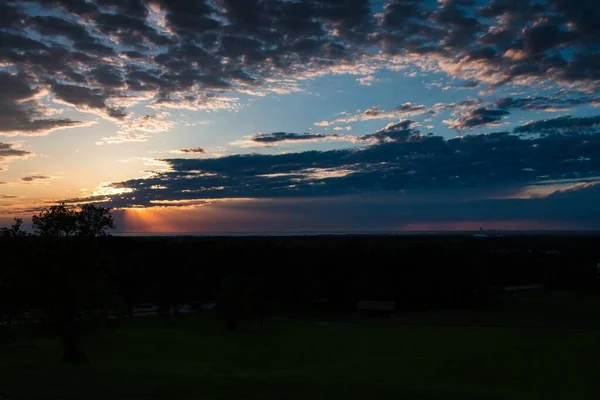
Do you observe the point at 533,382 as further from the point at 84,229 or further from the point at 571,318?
the point at 571,318

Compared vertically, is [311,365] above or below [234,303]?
below

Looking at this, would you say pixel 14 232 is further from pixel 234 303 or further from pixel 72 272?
pixel 234 303

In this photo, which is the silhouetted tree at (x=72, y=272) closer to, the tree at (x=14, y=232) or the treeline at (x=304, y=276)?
the tree at (x=14, y=232)

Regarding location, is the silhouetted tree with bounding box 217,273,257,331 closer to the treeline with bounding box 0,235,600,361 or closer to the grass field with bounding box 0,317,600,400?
the treeline with bounding box 0,235,600,361

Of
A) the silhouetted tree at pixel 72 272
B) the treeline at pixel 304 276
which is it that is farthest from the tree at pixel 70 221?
the treeline at pixel 304 276

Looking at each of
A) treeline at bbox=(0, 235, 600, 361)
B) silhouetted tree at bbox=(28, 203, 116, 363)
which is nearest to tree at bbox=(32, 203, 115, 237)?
silhouetted tree at bbox=(28, 203, 116, 363)

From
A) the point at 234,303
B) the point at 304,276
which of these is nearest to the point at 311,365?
the point at 234,303
